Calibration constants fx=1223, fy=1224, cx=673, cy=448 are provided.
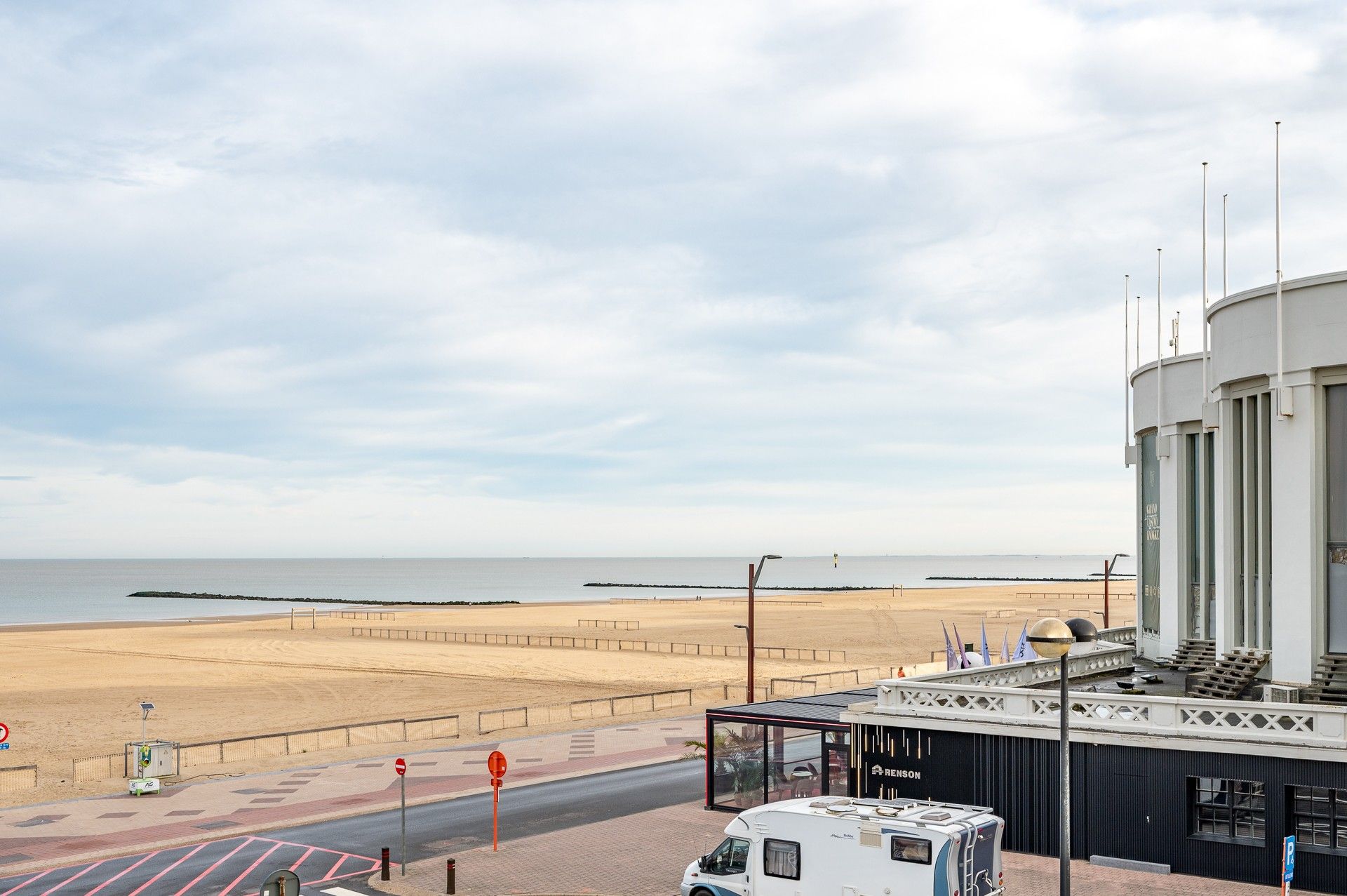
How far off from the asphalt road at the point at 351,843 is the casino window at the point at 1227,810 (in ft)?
47.6

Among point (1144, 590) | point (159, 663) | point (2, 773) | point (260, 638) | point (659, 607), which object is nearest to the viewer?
point (2, 773)

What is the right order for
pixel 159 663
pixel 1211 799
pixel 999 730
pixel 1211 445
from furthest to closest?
pixel 159 663 < pixel 1211 445 < pixel 999 730 < pixel 1211 799

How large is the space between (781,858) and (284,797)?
66.6 feet

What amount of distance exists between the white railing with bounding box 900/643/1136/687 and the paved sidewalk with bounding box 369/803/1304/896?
18.3ft

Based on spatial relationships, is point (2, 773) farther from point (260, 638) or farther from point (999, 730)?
point (260, 638)

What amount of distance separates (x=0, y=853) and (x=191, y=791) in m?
8.53

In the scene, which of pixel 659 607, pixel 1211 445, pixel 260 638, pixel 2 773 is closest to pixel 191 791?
pixel 2 773

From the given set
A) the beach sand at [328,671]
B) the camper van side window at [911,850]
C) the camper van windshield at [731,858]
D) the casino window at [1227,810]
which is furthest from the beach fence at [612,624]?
the camper van side window at [911,850]

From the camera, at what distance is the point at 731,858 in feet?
76.3

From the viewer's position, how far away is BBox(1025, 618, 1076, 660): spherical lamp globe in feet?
55.4

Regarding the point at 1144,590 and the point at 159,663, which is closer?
the point at 1144,590

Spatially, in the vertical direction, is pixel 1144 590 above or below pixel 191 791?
above

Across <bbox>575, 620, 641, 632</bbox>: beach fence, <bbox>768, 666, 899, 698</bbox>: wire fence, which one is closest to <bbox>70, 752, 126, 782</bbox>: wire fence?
<bbox>768, 666, 899, 698</bbox>: wire fence

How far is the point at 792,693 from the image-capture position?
58.1m
